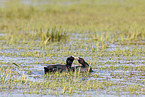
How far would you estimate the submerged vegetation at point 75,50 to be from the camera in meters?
9.32

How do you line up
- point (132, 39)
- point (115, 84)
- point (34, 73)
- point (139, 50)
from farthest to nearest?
point (132, 39)
point (139, 50)
point (34, 73)
point (115, 84)

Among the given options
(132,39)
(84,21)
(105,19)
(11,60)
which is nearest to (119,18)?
(105,19)

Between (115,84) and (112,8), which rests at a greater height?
(112,8)

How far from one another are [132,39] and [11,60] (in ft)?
22.1

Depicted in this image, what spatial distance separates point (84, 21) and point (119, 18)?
255 cm

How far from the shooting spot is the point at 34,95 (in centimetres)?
850

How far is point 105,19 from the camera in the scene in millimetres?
23641

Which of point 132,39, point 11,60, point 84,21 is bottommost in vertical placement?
point 11,60

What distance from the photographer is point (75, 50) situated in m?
14.7

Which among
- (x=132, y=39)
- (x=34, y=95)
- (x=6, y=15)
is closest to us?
(x=34, y=95)

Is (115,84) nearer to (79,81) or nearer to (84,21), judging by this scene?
(79,81)

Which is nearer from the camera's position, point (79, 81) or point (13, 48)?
point (79, 81)

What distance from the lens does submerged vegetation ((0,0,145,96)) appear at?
9.32 metres

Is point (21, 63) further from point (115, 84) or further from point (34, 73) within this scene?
point (115, 84)
